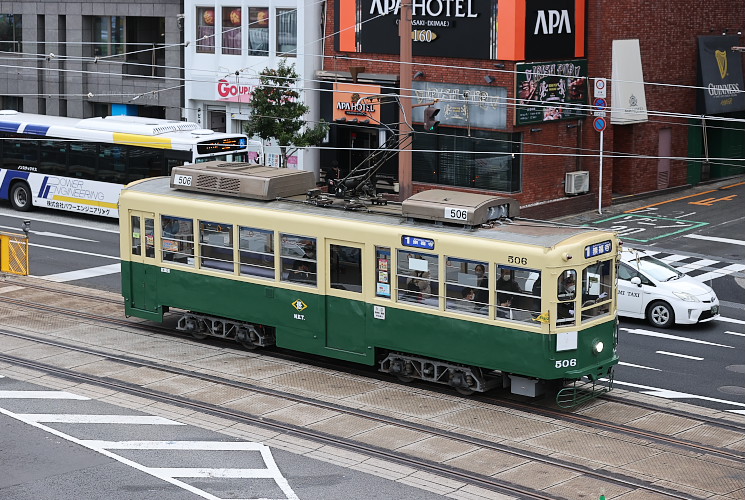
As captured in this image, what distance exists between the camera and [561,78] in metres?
38.2

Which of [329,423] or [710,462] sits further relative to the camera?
[329,423]

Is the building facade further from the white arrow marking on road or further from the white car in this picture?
the white arrow marking on road

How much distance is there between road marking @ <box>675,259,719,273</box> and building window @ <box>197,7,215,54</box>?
20.4 meters

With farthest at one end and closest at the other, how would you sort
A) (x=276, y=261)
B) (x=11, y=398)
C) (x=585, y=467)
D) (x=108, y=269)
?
(x=108, y=269) < (x=276, y=261) < (x=11, y=398) < (x=585, y=467)

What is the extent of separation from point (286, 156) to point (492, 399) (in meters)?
22.2

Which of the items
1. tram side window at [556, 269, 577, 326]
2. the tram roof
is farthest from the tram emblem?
tram side window at [556, 269, 577, 326]

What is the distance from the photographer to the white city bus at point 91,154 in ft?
116

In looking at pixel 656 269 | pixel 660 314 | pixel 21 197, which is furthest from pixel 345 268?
pixel 21 197

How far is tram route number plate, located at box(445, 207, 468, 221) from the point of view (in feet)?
62.0

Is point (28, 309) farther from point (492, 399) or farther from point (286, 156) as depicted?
point (286, 156)

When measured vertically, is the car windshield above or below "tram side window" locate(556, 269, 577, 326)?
below

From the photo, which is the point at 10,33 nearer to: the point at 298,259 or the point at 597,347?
the point at 298,259

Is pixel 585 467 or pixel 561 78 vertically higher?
pixel 561 78

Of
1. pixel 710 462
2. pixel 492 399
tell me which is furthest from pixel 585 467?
pixel 492 399
